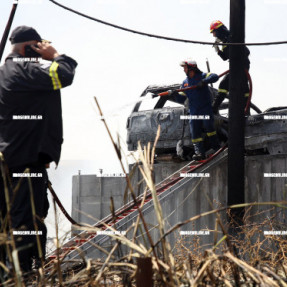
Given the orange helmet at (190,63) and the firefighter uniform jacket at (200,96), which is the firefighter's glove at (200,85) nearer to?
the firefighter uniform jacket at (200,96)

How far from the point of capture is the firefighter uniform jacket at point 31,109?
14.0ft

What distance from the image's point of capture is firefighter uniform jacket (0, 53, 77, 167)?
425 cm

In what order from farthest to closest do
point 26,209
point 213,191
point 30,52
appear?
1. point 213,191
2. point 30,52
3. point 26,209

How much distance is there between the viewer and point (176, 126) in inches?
443

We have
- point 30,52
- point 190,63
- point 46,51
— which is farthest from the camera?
point 190,63

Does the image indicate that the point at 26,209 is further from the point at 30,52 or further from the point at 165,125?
the point at 165,125

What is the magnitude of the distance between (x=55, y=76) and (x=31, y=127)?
0.41 metres

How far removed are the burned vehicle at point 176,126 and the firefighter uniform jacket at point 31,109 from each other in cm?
663

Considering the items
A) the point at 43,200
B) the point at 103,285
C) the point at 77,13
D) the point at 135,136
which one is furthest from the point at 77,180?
the point at 103,285

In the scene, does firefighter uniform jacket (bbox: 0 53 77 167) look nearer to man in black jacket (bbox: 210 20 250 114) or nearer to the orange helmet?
the orange helmet

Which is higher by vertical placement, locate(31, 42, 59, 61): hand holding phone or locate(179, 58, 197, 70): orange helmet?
locate(179, 58, 197, 70): orange helmet

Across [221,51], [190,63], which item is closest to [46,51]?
[190,63]

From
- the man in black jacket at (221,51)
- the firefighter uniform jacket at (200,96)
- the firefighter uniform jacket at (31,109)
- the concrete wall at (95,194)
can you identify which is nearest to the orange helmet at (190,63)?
the firefighter uniform jacket at (200,96)

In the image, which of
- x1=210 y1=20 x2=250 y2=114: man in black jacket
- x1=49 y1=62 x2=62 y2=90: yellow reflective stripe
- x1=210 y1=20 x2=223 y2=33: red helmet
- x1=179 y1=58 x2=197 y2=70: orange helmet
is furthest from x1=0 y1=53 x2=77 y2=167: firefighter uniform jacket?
x1=210 y1=20 x2=223 y2=33: red helmet
